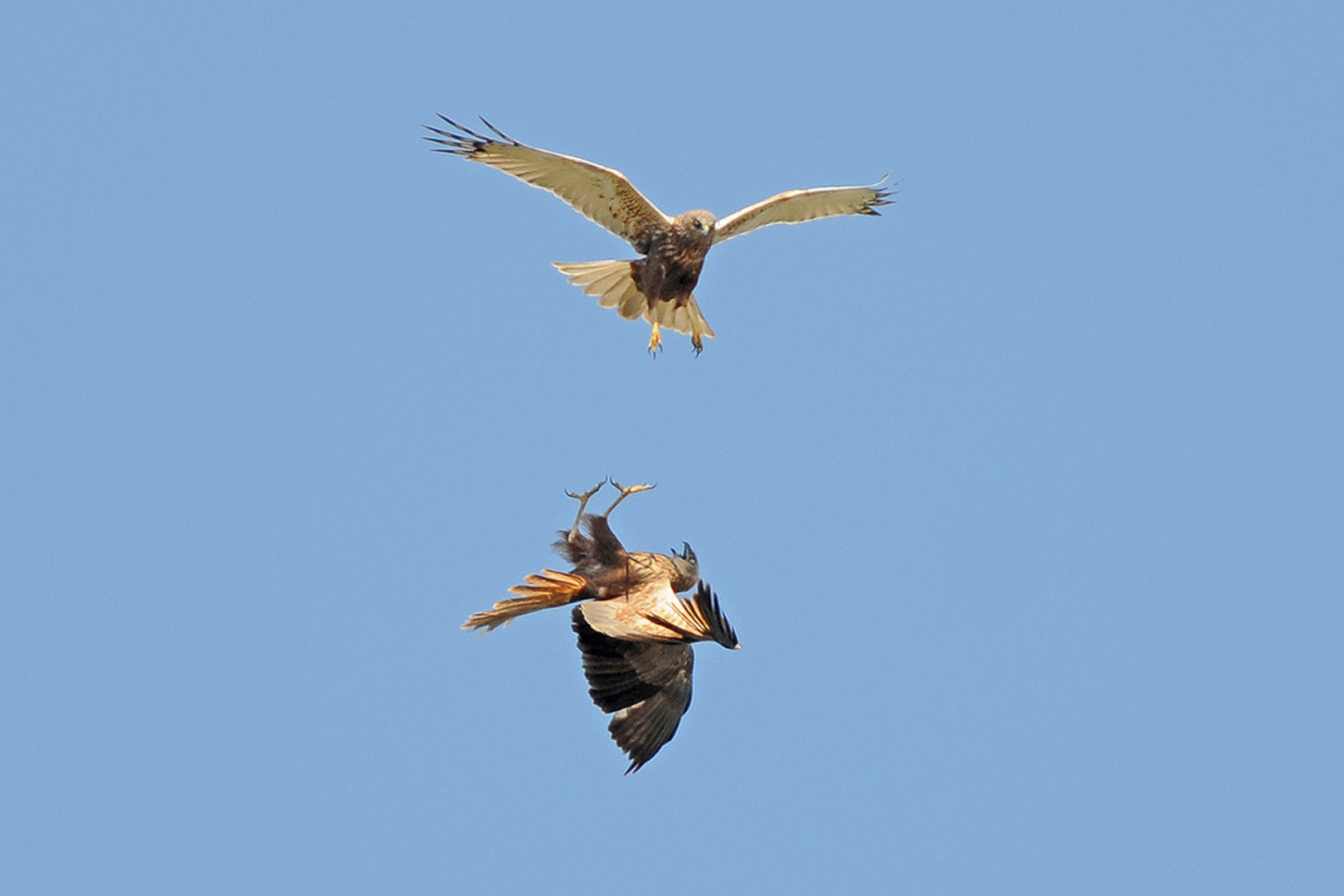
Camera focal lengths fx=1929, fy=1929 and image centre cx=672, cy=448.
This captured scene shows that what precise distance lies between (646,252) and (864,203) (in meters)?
2.41

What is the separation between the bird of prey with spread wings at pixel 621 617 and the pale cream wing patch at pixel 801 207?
328 cm

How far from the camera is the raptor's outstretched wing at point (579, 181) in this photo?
13781mm

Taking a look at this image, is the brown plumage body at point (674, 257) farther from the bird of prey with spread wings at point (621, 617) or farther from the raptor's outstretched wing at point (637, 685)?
the raptor's outstretched wing at point (637, 685)

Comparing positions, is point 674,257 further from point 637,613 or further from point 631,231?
point 637,613

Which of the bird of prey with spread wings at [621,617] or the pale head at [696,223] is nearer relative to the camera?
the bird of prey with spread wings at [621,617]

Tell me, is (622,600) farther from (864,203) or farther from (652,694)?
(864,203)

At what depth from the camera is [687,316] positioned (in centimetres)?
1493

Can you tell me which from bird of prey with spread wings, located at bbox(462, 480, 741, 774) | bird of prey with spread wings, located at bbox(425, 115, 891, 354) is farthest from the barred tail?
bird of prey with spread wings, located at bbox(425, 115, 891, 354)

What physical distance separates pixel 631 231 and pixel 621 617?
393 centimetres

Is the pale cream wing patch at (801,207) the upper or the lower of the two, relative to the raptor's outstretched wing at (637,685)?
upper

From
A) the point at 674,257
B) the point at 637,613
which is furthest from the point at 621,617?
the point at 674,257

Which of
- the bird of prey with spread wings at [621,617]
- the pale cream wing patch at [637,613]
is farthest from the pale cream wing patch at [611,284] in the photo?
the pale cream wing patch at [637,613]

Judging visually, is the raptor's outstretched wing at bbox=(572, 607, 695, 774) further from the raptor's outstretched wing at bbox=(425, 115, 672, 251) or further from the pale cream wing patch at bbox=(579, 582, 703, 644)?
the raptor's outstretched wing at bbox=(425, 115, 672, 251)

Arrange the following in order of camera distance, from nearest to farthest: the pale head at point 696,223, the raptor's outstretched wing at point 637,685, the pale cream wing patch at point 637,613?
the pale cream wing patch at point 637,613, the raptor's outstretched wing at point 637,685, the pale head at point 696,223
